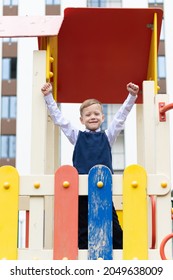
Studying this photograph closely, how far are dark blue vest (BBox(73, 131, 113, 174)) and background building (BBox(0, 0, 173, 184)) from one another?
18.6 metres

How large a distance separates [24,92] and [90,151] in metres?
19.9

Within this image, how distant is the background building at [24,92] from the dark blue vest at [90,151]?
18580mm

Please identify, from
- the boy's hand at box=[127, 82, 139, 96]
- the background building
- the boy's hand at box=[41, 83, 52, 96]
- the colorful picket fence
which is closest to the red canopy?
the boy's hand at box=[127, 82, 139, 96]

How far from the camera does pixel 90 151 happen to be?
310cm

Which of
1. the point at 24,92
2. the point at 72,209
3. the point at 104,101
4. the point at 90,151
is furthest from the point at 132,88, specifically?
the point at 24,92

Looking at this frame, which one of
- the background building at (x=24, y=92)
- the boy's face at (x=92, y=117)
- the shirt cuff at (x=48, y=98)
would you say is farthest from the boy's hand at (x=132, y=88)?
the background building at (x=24, y=92)

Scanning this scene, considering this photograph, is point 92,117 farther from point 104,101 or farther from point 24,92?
point 24,92

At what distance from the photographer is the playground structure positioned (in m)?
2.59

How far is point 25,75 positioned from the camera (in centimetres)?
2305

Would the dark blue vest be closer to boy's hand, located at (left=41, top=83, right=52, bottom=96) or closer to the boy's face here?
the boy's face

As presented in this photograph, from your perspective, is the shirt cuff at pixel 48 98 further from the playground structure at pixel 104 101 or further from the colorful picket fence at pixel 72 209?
the colorful picket fence at pixel 72 209

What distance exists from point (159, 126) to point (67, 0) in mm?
21520

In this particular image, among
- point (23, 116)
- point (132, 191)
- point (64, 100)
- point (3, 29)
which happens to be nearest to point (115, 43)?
point (64, 100)
